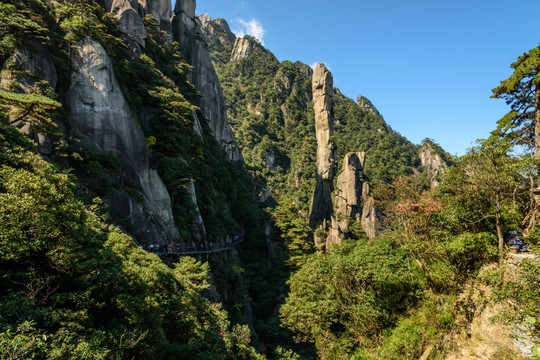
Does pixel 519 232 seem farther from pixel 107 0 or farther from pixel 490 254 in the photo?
pixel 107 0

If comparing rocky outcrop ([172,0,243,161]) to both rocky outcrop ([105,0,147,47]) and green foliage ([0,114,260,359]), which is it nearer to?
rocky outcrop ([105,0,147,47])

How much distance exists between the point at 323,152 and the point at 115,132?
103 ft

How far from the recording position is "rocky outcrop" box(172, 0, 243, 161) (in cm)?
3962

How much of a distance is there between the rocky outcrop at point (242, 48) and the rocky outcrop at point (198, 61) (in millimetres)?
71428

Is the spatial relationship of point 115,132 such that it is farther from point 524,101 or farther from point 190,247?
point 524,101

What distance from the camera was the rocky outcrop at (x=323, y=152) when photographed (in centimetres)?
4056

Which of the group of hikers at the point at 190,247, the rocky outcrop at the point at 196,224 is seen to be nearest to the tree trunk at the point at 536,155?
the group of hikers at the point at 190,247

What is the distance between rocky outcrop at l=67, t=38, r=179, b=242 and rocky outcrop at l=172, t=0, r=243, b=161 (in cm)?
2024

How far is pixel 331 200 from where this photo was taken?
4112 centimetres

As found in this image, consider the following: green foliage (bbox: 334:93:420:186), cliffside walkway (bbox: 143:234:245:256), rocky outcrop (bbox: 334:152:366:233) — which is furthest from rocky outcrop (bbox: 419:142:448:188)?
cliffside walkway (bbox: 143:234:245:256)

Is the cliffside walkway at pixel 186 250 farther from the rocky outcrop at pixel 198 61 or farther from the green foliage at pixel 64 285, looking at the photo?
the rocky outcrop at pixel 198 61

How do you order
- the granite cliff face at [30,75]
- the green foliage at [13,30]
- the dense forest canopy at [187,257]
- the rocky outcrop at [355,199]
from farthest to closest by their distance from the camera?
the rocky outcrop at [355,199]
the green foliage at [13,30]
the granite cliff face at [30,75]
the dense forest canopy at [187,257]

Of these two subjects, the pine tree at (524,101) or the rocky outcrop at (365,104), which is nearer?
the pine tree at (524,101)

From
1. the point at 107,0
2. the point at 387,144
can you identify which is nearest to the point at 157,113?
the point at 107,0
